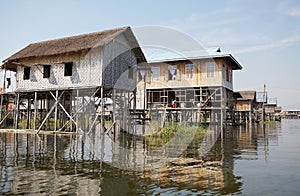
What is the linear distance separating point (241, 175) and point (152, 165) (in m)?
2.36

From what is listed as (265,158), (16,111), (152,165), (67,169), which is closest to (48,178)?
(67,169)

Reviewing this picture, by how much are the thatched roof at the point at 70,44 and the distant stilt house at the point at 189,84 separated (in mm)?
4000

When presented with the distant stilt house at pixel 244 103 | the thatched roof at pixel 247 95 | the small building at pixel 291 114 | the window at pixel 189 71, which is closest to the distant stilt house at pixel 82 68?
the window at pixel 189 71

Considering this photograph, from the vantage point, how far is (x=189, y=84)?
23125mm

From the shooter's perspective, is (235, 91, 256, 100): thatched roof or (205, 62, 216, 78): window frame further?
(235, 91, 256, 100): thatched roof

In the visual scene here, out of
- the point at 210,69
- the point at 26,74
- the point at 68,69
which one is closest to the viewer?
the point at 68,69

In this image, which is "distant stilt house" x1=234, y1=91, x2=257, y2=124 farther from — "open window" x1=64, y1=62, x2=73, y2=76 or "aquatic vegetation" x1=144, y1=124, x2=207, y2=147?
"open window" x1=64, y1=62, x2=73, y2=76

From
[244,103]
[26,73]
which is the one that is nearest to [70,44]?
[26,73]

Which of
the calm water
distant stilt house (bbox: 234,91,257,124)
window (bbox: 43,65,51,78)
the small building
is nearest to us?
the calm water

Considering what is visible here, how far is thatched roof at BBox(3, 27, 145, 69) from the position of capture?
54.0ft

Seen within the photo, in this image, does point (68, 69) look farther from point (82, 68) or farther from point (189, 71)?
point (189, 71)

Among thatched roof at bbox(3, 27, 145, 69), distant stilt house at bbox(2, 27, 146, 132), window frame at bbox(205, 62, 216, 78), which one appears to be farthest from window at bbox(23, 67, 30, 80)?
window frame at bbox(205, 62, 216, 78)

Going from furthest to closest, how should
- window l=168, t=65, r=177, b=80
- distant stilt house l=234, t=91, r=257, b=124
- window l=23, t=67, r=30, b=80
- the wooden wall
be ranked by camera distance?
distant stilt house l=234, t=91, r=257, b=124 < window l=168, t=65, r=177, b=80 < the wooden wall < window l=23, t=67, r=30, b=80

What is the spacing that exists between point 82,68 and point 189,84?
29.8 feet
